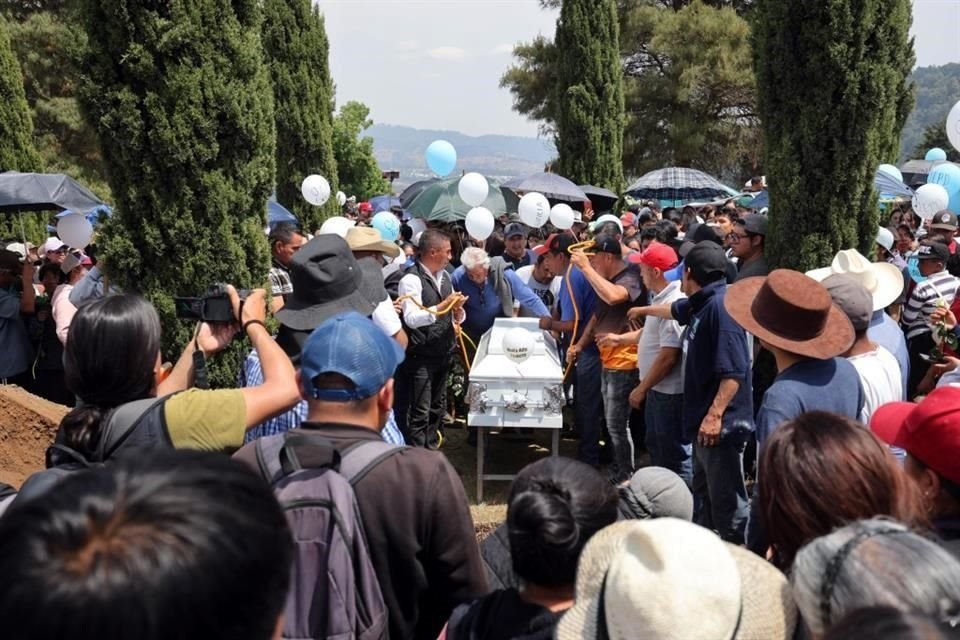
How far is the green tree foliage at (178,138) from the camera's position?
4.15 m

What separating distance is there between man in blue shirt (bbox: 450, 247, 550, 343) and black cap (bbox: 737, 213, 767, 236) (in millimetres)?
1749

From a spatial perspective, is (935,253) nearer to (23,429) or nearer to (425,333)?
(425,333)

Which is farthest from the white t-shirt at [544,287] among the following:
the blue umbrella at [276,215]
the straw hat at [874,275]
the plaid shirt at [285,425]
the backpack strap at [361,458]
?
the backpack strap at [361,458]

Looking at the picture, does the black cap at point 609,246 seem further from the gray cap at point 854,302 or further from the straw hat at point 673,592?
the straw hat at point 673,592

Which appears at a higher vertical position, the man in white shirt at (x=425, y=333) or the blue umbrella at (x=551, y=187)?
the blue umbrella at (x=551, y=187)

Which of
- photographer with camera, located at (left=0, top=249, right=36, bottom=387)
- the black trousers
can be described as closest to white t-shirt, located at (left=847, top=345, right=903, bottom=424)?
the black trousers

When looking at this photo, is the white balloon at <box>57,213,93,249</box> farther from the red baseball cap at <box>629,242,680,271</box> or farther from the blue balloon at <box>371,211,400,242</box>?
the red baseball cap at <box>629,242,680,271</box>

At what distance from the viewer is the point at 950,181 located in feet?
37.9

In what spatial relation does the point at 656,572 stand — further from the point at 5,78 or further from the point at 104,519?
the point at 5,78

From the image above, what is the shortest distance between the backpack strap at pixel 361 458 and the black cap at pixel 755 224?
4669 millimetres

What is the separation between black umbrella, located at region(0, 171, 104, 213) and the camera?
7.40 meters

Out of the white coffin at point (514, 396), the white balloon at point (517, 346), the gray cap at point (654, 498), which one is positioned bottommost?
the white coffin at point (514, 396)

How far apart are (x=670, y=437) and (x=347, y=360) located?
316 centimetres

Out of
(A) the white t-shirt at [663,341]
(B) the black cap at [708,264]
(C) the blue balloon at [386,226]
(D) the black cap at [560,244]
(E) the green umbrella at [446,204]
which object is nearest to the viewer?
(B) the black cap at [708,264]
